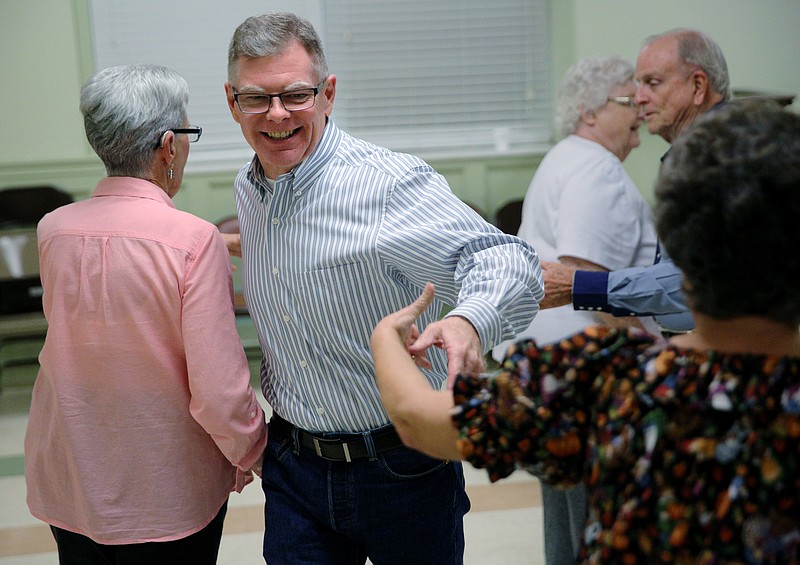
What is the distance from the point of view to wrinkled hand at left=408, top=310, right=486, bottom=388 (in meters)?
1.40

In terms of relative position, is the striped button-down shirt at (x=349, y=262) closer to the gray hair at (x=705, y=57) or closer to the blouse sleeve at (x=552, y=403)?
the blouse sleeve at (x=552, y=403)

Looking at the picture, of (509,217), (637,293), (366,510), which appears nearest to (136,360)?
(366,510)

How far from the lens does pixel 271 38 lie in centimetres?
176

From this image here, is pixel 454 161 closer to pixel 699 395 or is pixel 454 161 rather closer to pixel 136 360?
pixel 136 360

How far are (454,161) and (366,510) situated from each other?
4.68 metres

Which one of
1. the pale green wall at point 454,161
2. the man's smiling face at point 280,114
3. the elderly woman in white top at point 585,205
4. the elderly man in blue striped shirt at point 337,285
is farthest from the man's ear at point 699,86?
the pale green wall at point 454,161

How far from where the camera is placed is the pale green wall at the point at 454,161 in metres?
5.95

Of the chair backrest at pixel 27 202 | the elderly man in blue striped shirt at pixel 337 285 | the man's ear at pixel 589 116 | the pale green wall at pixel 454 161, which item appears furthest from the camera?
the pale green wall at pixel 454 161

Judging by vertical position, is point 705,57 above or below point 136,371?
above

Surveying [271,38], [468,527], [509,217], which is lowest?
[468,527]

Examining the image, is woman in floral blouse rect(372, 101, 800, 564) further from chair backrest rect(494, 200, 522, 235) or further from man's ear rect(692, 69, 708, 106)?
chair backrest rect(494, 200, 522, 235)

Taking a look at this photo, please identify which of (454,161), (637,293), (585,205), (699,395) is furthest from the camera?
(454,161)

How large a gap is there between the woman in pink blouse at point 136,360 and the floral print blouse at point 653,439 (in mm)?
819

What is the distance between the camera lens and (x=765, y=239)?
3.13 ft
